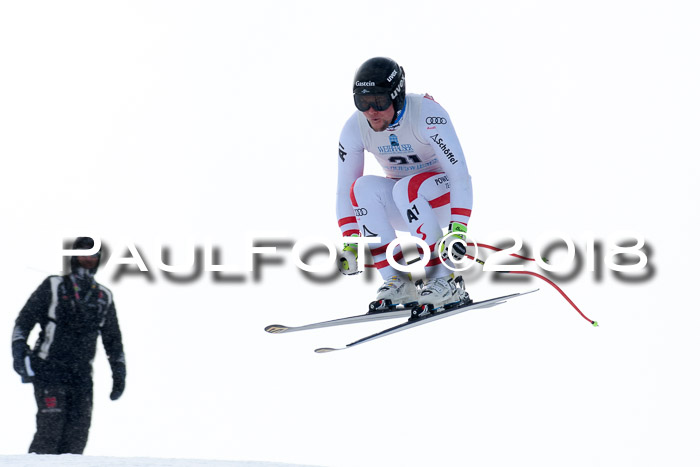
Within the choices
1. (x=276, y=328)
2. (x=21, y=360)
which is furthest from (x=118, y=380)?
(x=276, y=328)

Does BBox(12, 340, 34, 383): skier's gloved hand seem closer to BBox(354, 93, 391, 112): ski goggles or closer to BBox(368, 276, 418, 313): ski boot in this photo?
BBox(368, 276, 418, 313): ski boot

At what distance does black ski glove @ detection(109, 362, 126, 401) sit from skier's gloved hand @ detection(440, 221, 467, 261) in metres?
2.73

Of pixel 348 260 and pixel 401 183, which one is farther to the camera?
pixel 348 260

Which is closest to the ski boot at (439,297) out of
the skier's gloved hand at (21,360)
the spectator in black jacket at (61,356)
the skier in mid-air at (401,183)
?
the skier in mid-air at (401,183)

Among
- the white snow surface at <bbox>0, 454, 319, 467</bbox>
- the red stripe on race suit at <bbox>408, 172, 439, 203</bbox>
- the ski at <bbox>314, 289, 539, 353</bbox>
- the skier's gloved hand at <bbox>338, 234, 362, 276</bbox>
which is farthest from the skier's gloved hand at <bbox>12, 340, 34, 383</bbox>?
the red stripe on race suit at <bbox>408, 172, 439, 203</bbox>

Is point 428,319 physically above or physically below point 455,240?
below

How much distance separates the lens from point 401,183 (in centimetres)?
885

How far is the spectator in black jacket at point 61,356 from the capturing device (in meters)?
7.67

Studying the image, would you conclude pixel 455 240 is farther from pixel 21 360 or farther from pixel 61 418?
pixel 21 360

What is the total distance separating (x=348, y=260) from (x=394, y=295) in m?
0.51

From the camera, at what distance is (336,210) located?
936 centimetres

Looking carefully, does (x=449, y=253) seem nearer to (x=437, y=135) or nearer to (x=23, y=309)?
(x=437, y=135)

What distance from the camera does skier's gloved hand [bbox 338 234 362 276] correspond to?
920 cm

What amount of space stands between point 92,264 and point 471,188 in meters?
3.10
